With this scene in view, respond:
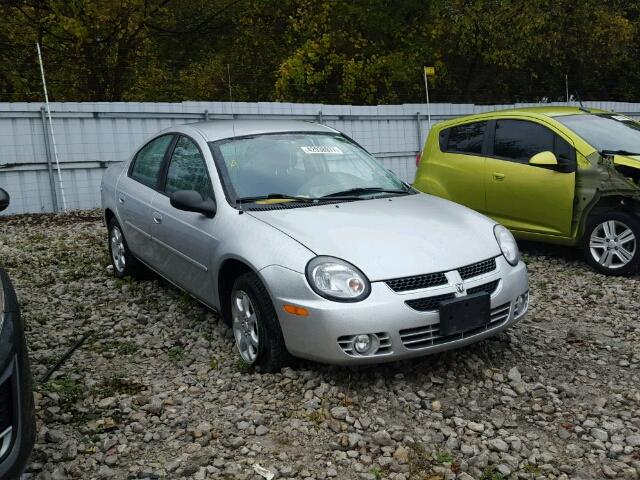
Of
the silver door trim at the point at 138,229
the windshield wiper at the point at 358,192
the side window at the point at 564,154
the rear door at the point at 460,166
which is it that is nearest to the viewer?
the windshield wiper at the point at 358,192

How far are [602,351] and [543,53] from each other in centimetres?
1530

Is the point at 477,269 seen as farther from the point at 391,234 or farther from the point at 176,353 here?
the point at 176,353

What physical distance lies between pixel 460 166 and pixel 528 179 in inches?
36.2

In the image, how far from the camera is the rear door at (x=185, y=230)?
4328mm

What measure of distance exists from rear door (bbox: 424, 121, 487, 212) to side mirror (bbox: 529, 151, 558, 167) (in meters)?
0.83

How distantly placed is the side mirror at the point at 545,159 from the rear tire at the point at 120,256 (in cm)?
387

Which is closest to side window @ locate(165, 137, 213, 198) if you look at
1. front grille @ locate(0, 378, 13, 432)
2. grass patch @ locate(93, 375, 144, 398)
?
grass patch @ locate(93, 375, 144, 398)

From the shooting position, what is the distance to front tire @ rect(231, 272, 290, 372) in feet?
12.3

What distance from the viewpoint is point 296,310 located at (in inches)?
139

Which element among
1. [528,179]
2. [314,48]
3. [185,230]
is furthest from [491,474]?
[314,48]

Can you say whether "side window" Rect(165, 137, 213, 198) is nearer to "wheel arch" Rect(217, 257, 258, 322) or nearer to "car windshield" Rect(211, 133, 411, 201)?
"car windshield" Rect(211, 133, 411, 201)

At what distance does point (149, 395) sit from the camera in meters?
A: 3.82

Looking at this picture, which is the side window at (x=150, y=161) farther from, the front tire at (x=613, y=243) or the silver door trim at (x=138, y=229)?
the front tire at (x=613, y=243)

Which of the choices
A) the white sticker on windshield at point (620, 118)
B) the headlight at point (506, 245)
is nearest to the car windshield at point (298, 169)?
the headlight at point (506, 245)
